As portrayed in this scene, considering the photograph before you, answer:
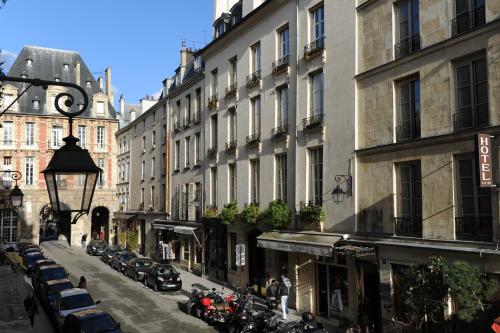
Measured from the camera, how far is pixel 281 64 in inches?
952

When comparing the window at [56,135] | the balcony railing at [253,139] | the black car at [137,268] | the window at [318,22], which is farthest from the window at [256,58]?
the window at [56,135]

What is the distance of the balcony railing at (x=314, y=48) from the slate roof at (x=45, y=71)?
4040 cm

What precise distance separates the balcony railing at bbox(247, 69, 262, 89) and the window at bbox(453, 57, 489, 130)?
1250 cm

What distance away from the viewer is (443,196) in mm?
15359

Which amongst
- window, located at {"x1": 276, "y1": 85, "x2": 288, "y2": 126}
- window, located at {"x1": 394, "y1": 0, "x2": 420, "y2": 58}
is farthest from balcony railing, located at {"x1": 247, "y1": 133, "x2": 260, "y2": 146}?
window, located at {"x1": 394, "y1": 0, "x2": 420, "y2": 58}

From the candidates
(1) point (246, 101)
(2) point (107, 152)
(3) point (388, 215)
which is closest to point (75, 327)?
(3) point (388, 215)

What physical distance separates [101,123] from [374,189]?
45.7 m

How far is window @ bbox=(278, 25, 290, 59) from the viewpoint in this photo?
24.1m

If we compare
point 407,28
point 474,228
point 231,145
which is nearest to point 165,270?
point 231,145

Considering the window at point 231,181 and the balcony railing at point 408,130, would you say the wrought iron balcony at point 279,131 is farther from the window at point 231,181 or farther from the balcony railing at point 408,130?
the balcony railing at point 408,130

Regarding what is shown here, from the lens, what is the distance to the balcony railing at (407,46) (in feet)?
55.0

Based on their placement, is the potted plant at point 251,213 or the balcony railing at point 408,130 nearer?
the balcony railing at point 408,130

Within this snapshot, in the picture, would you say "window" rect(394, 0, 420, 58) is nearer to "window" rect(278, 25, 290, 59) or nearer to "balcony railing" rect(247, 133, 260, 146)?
"window" rect(278, 25, 290, 59)

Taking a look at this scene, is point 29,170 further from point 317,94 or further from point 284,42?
point 317,94
